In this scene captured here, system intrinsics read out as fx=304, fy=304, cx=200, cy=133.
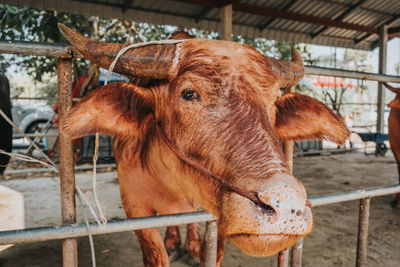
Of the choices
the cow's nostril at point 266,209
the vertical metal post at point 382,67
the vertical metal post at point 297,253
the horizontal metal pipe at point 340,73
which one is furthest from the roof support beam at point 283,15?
→ the cow's nostril at point 266,209

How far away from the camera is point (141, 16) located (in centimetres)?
656

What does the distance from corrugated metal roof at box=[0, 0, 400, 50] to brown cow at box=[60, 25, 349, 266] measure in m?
5.03

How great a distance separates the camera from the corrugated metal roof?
6.11 meters

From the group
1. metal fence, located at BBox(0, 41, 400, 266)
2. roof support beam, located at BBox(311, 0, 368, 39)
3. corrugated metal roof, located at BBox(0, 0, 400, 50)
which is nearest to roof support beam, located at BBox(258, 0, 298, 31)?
corrugated metal roof, located at BBox(0, 0, 400, 50)

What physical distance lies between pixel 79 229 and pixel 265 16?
24.1 feet

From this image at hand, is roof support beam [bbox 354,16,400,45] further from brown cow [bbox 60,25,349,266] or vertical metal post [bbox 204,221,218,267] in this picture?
vertical metal post [bbox 204,221,218,267]

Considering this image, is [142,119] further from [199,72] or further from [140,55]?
[199,72]

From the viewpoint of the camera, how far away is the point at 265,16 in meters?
7.48

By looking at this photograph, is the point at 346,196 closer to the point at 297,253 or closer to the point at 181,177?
the point at 297,253

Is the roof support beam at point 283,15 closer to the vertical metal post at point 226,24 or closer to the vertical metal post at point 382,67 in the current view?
the vertical metal post at point 226,24

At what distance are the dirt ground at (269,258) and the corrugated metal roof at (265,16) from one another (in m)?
3.34

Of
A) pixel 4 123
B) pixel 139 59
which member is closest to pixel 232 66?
pixel 139 59

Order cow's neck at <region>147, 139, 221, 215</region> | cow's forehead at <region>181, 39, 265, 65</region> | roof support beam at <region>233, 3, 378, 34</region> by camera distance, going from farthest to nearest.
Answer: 1. roof support beam at <region>233, 3, 378, 34</region>
2. cow's forehead at <region>181, 39, 265, 65</region>
3. cow's neck at <region>147, 139, 221, 215</region>

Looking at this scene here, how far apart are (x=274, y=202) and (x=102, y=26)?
10.3 meters
